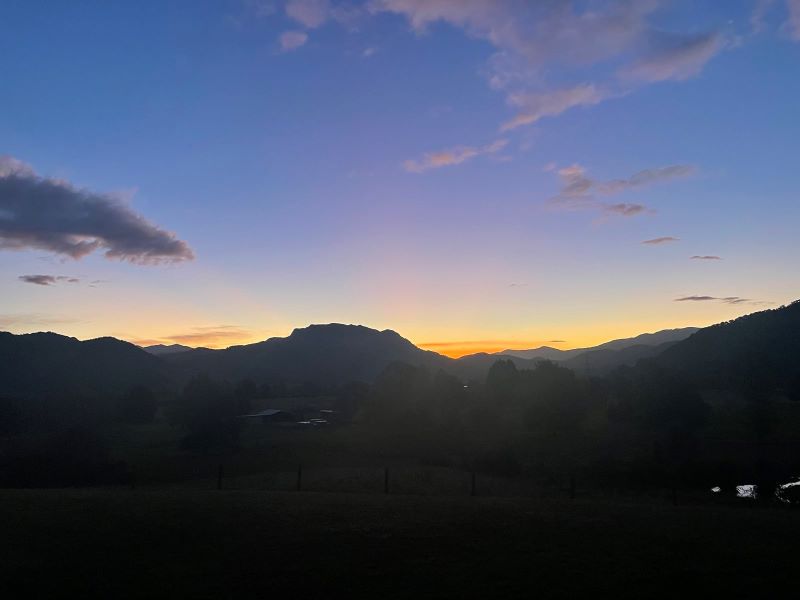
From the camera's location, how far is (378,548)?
18.3m

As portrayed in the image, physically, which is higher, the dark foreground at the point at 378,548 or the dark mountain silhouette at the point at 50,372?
the dark mountain silhouette at the point at 50,372

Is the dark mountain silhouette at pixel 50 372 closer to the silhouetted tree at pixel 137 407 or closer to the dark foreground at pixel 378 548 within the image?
the silhouetted tree at pixel 137 407

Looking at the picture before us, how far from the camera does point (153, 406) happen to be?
120125 mm

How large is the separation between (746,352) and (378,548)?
105 meters

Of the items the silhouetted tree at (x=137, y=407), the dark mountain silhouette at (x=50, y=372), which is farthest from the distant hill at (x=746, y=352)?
the dark mountain silhouette at (x=50, y=372)

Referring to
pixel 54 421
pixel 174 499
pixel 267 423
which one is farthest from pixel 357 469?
pixel 267 423

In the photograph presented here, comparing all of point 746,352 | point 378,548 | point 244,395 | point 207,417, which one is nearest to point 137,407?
point 244,395

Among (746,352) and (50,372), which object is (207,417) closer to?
(746,352)

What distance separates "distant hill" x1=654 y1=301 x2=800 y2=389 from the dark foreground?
82.5 meters

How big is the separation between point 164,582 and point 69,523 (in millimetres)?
7594

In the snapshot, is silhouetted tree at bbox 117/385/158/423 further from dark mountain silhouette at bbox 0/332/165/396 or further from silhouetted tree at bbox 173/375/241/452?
dark mountain silhouette at bbox 0/332/165/396

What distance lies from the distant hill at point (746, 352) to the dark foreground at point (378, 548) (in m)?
82.5

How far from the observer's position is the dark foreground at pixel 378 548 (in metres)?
15.0

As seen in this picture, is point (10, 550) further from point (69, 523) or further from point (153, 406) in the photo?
point (153, 406)
